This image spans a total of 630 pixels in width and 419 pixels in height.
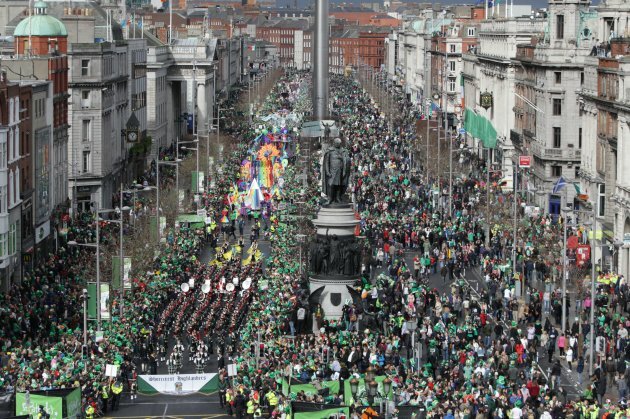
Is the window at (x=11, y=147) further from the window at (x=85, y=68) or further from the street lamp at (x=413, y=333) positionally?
the window at (x=85, y=68)

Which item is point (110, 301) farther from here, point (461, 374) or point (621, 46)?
point (621, 46)

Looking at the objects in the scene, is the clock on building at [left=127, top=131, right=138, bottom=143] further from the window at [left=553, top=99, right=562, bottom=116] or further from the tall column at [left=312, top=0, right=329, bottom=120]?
the window at [left=553, top=99, right=562, bottom=116]

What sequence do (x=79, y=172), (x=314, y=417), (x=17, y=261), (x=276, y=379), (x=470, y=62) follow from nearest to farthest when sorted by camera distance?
(x=314, y=417)
(x=276, y=379)
(x=17, y=261)
(x=79, y=172)
(x=470, y=62)

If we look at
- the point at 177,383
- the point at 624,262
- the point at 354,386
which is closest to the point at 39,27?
the point at 624,262

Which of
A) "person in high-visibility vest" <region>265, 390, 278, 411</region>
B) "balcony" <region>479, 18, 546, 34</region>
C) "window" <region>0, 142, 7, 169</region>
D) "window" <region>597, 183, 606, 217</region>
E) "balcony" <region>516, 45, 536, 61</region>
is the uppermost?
"balcony" <region>479, 18, 546, 34</region>

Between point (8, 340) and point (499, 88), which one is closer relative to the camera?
point (8, 340)

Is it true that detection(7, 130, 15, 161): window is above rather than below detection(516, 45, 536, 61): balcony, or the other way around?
below

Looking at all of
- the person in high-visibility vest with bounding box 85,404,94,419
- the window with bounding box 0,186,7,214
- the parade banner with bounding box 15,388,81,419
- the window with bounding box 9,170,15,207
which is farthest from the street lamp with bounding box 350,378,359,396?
the window with bounding box 9,170,15,207

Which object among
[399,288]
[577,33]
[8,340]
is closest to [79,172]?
[577,33]
